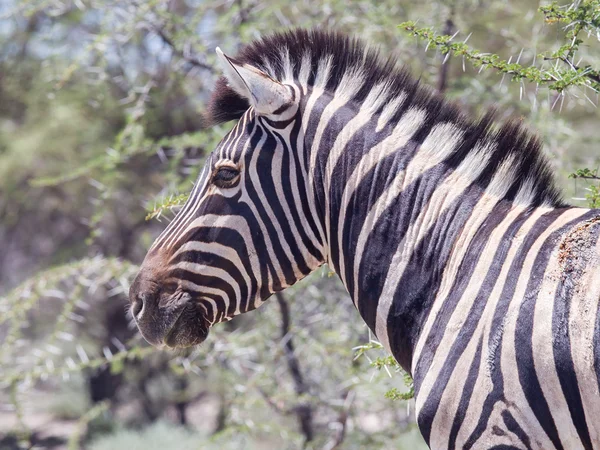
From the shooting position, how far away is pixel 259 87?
2715 mm

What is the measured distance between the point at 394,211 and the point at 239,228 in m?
0.62

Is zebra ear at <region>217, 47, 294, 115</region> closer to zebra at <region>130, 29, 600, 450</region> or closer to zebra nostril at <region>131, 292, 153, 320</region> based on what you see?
zebra at <region>130, 29, 600, 450</region>

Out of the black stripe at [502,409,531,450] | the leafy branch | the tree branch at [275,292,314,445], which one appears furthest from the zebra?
the tree branch at [275,292,314,445]

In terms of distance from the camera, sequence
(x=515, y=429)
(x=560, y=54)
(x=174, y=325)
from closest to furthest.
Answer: (x=515, y=429) → (x=560, y=54) → (x=174, y=325)

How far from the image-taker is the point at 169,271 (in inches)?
109

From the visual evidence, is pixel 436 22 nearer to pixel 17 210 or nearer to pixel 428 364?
pixel 428 364

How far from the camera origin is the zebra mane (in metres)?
2.50

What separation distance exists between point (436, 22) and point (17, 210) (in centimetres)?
920

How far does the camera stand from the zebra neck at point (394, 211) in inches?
98.0

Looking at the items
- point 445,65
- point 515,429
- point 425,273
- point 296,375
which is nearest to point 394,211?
A: point 425,273

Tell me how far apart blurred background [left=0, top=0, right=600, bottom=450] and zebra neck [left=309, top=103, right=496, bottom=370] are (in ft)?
1.51

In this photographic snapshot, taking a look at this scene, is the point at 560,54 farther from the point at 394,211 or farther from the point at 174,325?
the point at 174,325

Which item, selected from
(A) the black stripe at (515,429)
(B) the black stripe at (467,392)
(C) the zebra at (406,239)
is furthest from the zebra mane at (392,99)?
(A) the black stripe at (515,429)

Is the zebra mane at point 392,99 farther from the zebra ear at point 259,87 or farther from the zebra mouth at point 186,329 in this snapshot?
the zebra mouth at point 186,329
